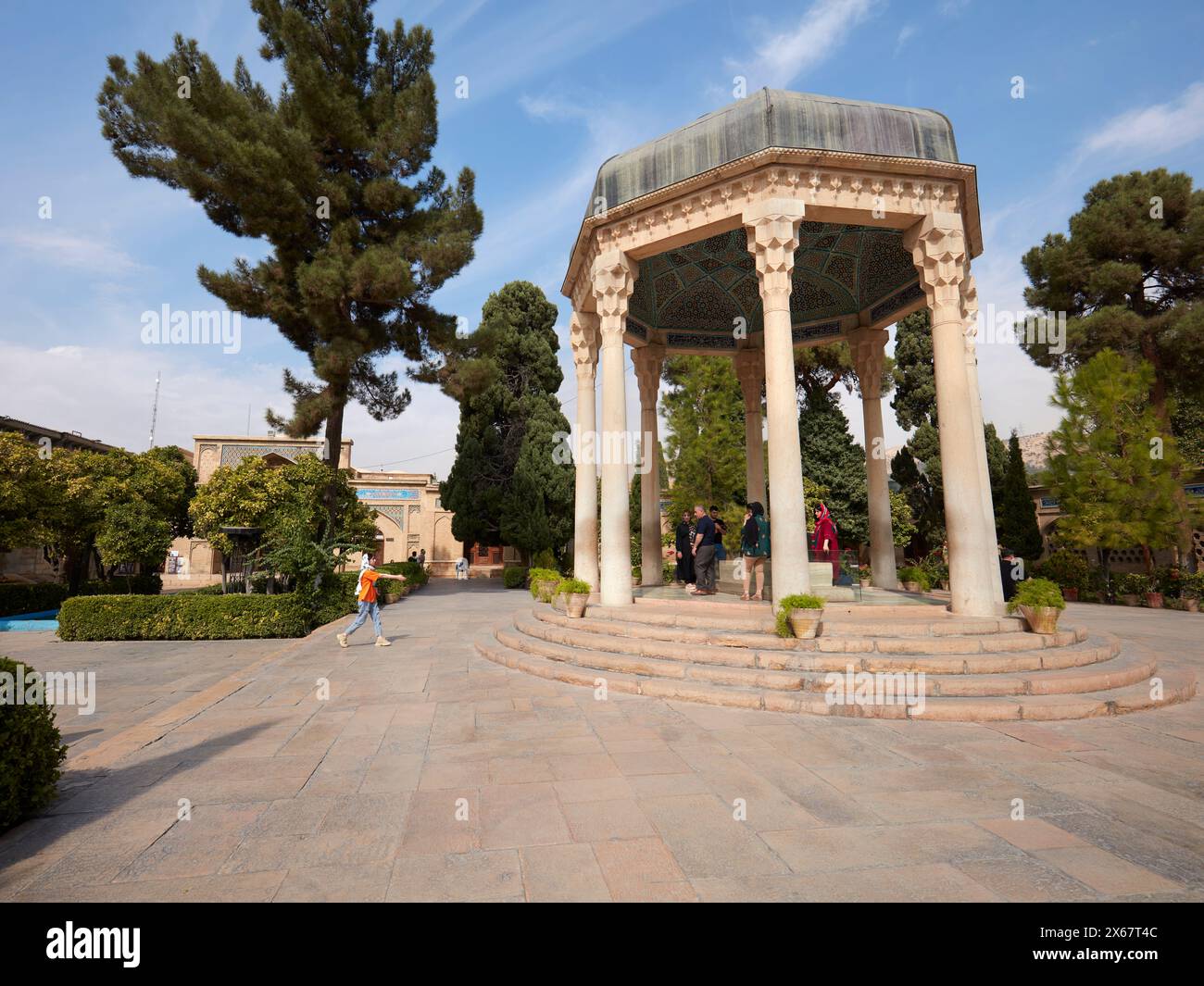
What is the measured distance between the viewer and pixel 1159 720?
18.0 ft

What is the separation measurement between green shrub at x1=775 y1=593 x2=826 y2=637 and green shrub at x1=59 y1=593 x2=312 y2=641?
1052cm

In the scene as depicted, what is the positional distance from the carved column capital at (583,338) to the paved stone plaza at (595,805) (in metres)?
7.60

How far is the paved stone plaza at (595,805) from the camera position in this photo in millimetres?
2730

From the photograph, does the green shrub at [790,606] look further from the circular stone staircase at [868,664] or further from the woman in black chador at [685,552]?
the woman in black chador at [685,552]

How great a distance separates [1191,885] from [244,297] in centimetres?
2209

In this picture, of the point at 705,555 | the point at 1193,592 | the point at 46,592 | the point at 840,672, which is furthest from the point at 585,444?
the point at 46,592

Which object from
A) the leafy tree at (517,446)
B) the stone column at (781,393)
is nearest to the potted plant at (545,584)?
the stone column at (781,393)

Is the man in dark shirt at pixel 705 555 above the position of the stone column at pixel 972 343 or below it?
Result: below

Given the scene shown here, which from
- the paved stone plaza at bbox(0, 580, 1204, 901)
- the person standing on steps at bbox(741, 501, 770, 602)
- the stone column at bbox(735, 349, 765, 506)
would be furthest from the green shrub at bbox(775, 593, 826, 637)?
the stone column at bbox(735, 349, 765, 506)

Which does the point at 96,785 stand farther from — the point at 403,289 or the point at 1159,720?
the point at 403,289

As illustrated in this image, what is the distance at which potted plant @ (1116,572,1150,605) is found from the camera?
56.3 feet

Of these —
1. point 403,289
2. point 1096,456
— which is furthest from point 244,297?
point 1096,456

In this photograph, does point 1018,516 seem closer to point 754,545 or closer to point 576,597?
point 754,545
